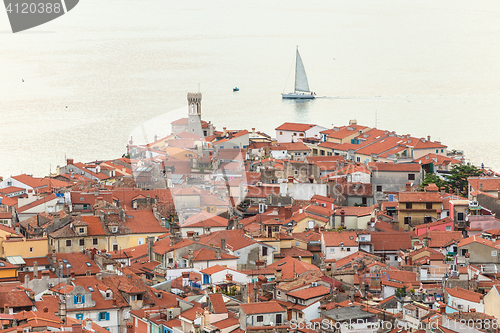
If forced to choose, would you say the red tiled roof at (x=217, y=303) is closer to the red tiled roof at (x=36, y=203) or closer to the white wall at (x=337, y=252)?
the white wall at (x=337, y=252)

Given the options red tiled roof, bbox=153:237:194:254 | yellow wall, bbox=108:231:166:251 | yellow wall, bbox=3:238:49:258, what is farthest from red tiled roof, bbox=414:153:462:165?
yellow wall, bbox=3:238:49:258

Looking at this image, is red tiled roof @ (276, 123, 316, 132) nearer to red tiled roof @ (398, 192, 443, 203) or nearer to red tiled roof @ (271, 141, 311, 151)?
red tiled roof @ (271, 141, 311, 151)

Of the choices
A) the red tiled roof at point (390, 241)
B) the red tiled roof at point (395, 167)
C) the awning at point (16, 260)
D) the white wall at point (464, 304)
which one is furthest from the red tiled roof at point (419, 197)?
the awning at point (16, 260)

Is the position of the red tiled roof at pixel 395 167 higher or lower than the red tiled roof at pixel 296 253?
higher

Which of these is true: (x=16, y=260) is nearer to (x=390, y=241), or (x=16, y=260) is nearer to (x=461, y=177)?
(x=390, y=241)

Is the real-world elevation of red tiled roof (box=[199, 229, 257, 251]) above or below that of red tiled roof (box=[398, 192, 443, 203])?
below

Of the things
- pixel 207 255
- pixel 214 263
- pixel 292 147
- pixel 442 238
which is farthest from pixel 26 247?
pixel 292 147
